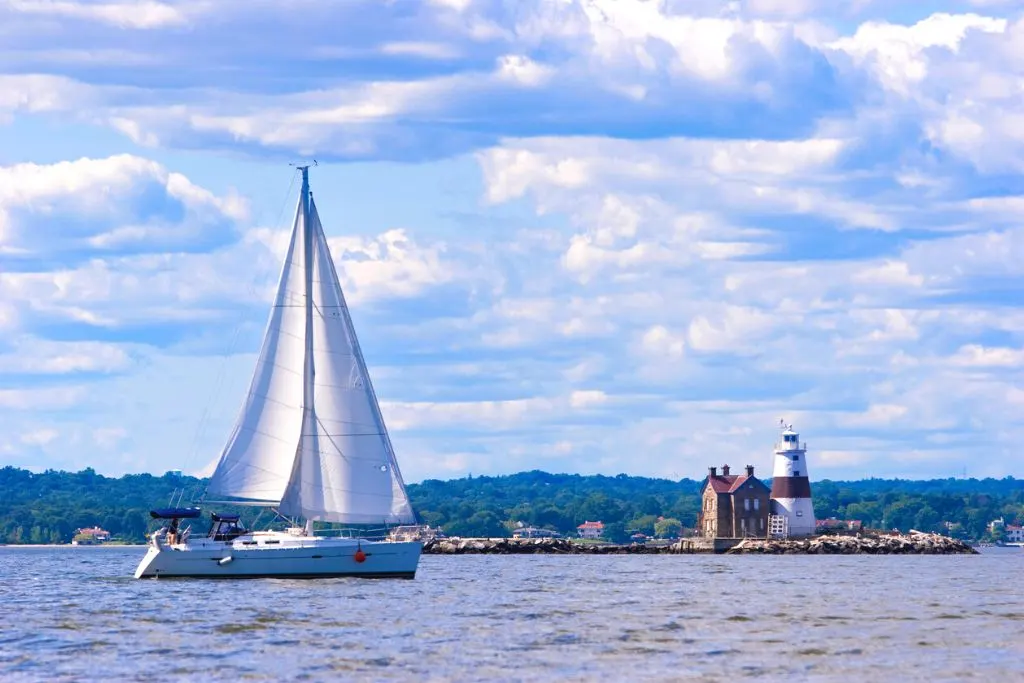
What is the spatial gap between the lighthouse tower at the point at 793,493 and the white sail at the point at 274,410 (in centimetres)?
7347

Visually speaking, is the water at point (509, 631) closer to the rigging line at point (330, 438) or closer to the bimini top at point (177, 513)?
the bimini top at point (177, 513)

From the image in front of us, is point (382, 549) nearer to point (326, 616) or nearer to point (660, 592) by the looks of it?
point (660, 592)

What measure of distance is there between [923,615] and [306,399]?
23.3 meters

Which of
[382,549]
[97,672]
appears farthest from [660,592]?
[97,672]

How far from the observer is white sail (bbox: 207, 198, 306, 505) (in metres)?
65.2

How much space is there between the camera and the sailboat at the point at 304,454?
6512cm

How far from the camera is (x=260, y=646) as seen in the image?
43.2m

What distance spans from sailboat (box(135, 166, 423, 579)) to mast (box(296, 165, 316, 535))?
0.04m

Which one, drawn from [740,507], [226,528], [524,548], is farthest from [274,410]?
[524,548]

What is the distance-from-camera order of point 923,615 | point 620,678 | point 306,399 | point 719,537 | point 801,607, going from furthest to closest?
1. point 719,537
2. point 306,399
3. point 801,607
4. point 923,615
5. point 620,678

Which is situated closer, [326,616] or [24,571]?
[326,616]

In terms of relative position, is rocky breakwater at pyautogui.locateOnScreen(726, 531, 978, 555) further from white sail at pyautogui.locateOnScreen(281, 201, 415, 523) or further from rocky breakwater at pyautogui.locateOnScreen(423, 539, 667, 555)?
white sail at pyautogui.locateOnScreen(281, 201, 415, 523)

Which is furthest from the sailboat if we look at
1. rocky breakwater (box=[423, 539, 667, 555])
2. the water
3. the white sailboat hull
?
rocky breakwater (box=[423, 539, 667, 555])

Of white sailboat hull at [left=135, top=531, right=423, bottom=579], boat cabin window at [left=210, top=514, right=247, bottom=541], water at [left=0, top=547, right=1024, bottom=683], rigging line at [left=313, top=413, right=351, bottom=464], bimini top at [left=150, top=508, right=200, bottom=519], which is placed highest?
rigging line at [left=313, top=413, right=351, bottom=464]
